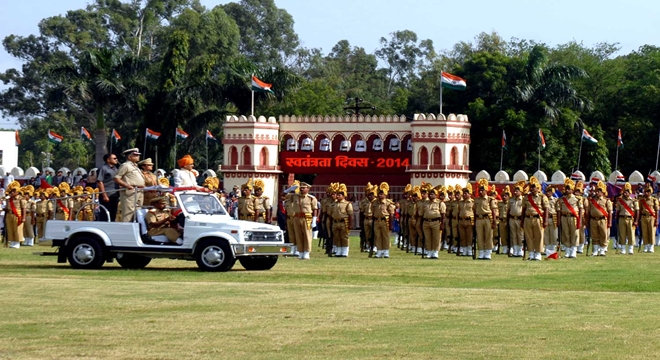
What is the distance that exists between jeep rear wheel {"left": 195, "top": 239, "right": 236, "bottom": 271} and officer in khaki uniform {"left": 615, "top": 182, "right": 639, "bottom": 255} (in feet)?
49.3

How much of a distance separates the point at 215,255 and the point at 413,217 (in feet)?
36.5

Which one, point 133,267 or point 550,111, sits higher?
point 550,111

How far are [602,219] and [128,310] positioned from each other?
778 inches

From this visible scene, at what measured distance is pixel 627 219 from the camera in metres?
35.3

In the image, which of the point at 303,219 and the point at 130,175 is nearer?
the point at 130,175

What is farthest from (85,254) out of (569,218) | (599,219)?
(599,219)

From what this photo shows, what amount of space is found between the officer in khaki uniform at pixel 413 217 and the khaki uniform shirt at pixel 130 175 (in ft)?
35.0

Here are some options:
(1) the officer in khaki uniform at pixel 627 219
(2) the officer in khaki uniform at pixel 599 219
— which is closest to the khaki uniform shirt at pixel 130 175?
(2) the officer in khaki uniform at pixel 599 219

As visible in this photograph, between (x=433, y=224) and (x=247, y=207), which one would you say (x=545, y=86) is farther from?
(x=247, y=207)

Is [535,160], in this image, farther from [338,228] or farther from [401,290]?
[401,290]

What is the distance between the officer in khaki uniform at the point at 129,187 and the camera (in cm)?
2359

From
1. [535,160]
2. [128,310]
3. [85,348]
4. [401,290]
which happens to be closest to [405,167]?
[535,160]

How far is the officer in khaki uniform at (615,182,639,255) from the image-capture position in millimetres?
35000

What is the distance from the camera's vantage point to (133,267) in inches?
967
